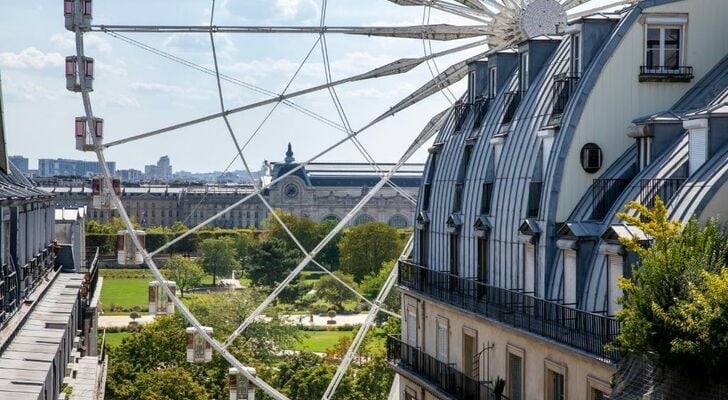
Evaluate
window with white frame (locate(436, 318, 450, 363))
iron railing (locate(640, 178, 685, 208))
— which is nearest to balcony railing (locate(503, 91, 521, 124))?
window with white frame (locate(436, 318, 450, 363))

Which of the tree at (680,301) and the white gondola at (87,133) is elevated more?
the white gondola at (87,133)

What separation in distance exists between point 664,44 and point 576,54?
210 centimetres

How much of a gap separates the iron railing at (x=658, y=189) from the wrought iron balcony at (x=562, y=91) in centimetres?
468

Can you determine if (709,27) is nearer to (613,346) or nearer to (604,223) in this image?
(604,223)

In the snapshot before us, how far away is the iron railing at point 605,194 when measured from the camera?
31266 mm

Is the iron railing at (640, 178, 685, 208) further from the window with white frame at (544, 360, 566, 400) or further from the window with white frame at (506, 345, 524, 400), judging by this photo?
the window with white frame at (506, 345, 524, 400)

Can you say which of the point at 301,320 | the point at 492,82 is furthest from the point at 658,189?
the point at 301,320

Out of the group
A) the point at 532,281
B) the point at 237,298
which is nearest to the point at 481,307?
the point at 532,281

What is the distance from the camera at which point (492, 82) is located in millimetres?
40250

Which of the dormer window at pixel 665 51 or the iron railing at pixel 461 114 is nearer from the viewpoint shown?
the dormer window at pixel 665 51

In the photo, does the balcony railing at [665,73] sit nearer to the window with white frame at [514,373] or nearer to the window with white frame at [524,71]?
the window with white frame at [524,71]

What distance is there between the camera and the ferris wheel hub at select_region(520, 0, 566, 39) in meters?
39.4

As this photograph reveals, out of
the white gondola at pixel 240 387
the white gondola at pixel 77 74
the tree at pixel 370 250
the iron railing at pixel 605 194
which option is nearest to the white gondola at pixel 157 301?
the white gondola at pixel 240 387

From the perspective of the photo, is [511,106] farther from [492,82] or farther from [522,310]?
[522,310]
